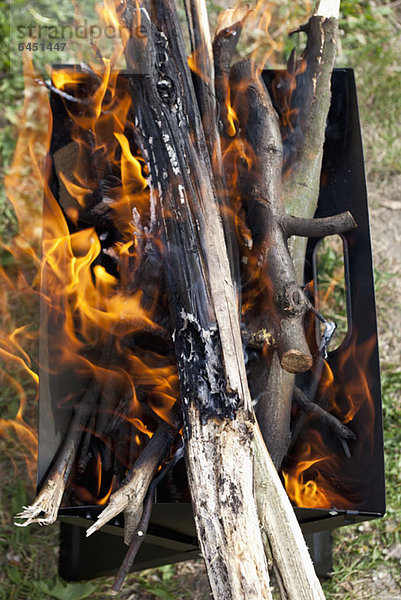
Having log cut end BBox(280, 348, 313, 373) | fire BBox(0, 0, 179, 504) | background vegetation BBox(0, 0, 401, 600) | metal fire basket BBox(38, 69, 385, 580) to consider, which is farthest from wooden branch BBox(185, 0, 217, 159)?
background vegetation BBox(0, 0, 401, 600)

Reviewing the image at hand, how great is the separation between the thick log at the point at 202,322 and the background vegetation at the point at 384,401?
1028mm

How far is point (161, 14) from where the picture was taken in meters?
1.74

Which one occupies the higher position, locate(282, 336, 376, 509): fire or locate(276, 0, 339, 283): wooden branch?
locate(276, 0, 339, 283): wooden branch

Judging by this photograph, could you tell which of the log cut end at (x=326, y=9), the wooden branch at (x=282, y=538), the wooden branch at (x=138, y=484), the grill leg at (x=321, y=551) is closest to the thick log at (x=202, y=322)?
the wooden branch at (x=282, y=538)

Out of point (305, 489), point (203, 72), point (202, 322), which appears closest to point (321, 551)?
point (305, 489)

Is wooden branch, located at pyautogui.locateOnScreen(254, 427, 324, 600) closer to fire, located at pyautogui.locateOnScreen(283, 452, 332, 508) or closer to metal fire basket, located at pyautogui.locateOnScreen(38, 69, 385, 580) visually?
metal fire basket, located at pyautogui.locateOnScreen(38, 69, 385, 580)

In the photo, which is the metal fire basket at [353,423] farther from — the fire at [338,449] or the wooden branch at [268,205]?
the wooden branch at [268,205]

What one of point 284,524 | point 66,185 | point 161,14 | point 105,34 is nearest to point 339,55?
point 105,34

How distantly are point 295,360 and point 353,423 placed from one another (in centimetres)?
36

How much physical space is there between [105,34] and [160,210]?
151 cm

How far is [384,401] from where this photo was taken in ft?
7.81

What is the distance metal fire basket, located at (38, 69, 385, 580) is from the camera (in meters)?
1.56

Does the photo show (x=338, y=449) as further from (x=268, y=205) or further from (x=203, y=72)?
(x=203, y=72)

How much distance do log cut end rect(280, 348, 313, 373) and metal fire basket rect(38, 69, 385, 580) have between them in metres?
0.29
